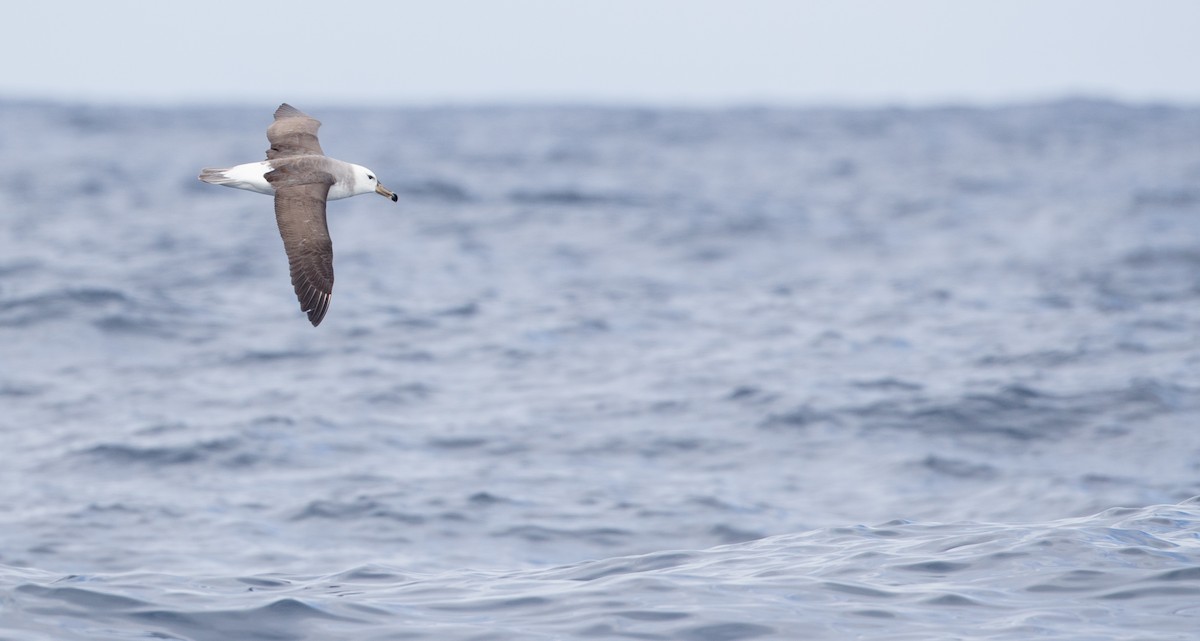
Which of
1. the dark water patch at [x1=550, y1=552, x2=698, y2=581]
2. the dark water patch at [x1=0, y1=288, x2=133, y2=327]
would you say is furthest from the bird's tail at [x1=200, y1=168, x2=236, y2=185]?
the dark water patch at [x1=0, y1=288, x2=133, y2=327]

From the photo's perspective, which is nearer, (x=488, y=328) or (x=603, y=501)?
(x=603, y=501)

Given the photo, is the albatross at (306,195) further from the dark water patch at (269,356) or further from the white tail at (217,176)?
the dark water patch at (269,356)

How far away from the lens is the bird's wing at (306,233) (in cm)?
873

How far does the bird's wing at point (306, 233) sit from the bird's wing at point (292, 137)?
1.90 ft

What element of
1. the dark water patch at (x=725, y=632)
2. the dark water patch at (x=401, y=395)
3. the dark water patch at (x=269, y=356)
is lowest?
the dark water patch at (x=725, y=632)

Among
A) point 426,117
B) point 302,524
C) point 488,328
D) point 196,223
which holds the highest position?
point 426,117

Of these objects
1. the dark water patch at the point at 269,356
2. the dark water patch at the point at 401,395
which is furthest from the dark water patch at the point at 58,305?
the dark water patch at the point at 401,395

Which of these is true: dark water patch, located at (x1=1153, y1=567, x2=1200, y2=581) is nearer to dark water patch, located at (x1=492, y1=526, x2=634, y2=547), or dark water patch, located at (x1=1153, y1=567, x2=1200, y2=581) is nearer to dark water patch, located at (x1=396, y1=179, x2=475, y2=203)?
dark water patch, located at (x1=492, y1=526, x2=634, y2=547)

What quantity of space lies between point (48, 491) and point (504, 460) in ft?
10.9

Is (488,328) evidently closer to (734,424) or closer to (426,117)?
(734,424)

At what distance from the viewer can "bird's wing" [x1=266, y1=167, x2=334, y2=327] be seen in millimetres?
8727

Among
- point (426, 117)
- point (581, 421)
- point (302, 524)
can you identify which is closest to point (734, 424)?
point (581, 421)

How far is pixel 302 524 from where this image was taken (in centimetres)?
1016

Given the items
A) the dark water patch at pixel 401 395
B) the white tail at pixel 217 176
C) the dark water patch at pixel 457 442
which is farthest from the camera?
the dark water patch at pixel 401 395
